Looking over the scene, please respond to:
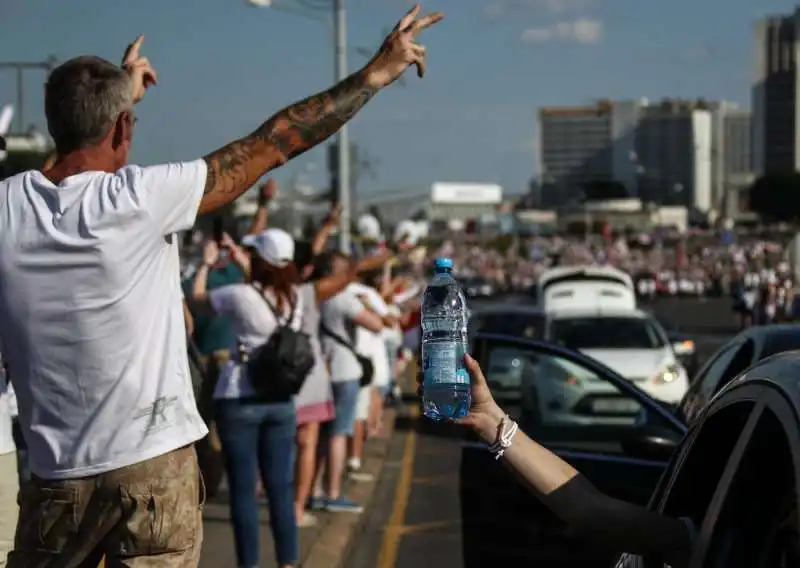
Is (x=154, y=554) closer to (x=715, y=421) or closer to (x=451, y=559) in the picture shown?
(x=715, y=421)

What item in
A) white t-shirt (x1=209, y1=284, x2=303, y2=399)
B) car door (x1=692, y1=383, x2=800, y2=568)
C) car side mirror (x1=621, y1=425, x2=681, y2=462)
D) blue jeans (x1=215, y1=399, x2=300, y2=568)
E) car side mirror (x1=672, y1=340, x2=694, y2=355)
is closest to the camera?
car door (x1=692, y1=383, x2=800, y2=568)

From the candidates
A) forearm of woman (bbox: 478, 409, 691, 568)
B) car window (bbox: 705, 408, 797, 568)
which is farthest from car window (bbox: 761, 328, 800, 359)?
car window (bbox: 705, 408, 797, 568)

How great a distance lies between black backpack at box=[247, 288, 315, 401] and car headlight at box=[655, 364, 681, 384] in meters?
9.77

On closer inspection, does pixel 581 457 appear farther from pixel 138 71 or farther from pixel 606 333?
pixel 606 333

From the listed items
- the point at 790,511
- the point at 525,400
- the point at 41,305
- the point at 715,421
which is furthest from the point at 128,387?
the point at 525,400

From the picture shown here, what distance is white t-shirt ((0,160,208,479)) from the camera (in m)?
3.66

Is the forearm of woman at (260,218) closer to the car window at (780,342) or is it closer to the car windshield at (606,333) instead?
the car window at (780,342)

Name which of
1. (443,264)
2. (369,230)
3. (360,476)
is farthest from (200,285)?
(369,230)

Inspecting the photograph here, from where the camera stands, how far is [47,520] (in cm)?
373

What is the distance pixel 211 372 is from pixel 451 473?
5883 mm

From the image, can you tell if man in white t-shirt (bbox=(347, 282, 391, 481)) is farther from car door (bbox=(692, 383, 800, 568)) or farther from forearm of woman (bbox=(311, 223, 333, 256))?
car door (bbox=(692, 383, 800, 568))

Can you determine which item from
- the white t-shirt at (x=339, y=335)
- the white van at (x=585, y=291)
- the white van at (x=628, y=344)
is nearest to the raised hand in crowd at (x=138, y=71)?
the white t-shirt at (x=339, y=335)

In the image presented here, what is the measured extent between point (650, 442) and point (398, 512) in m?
6.12

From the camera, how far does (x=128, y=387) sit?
3.69 m
